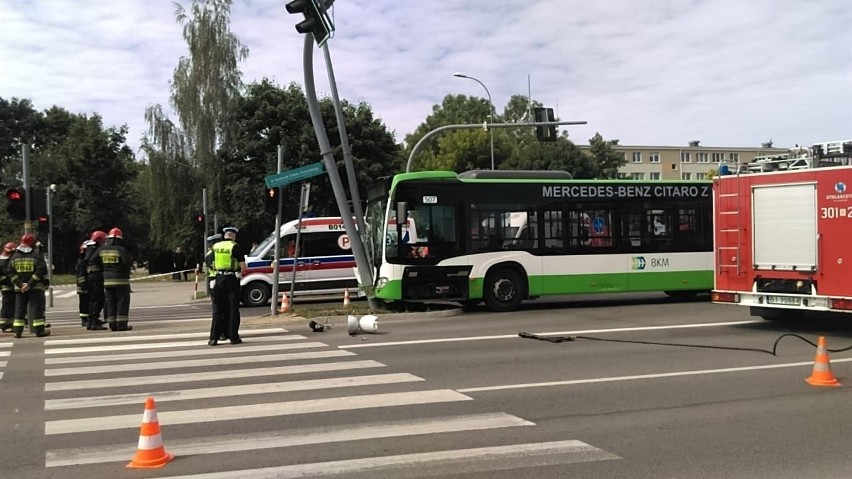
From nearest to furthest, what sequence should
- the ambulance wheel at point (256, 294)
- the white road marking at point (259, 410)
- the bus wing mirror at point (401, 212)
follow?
the white road marking at point (259, 410), the bus wing mirror at point (401, 212), the ambulance wheel at point (256, 294)

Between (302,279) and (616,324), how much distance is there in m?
10.3

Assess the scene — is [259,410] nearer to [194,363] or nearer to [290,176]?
[194,363]

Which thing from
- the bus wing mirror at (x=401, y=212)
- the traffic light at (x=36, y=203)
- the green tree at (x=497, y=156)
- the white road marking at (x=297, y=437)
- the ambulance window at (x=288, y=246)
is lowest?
the white road marking at (x=297, y=437)

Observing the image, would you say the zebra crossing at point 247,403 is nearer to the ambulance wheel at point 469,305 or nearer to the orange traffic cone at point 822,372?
the orange traffic cone at point 822,372

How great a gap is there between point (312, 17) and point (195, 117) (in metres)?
28.3

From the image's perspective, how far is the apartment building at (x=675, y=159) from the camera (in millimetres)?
92438

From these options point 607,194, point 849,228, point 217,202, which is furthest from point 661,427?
point 217,202

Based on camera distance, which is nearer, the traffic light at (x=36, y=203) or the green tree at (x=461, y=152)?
the traffic light at (x=36, y=203)

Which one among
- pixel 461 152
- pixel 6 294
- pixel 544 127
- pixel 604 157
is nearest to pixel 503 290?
pixel 544 127

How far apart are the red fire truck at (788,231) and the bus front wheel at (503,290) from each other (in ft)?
15.2

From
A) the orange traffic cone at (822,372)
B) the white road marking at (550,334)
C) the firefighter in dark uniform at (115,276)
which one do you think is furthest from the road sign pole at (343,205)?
the orange traffic cone at (822,372)

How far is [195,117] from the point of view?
38.7 metres

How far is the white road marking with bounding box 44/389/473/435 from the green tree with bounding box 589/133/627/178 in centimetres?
6040

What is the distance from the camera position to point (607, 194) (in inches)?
646
